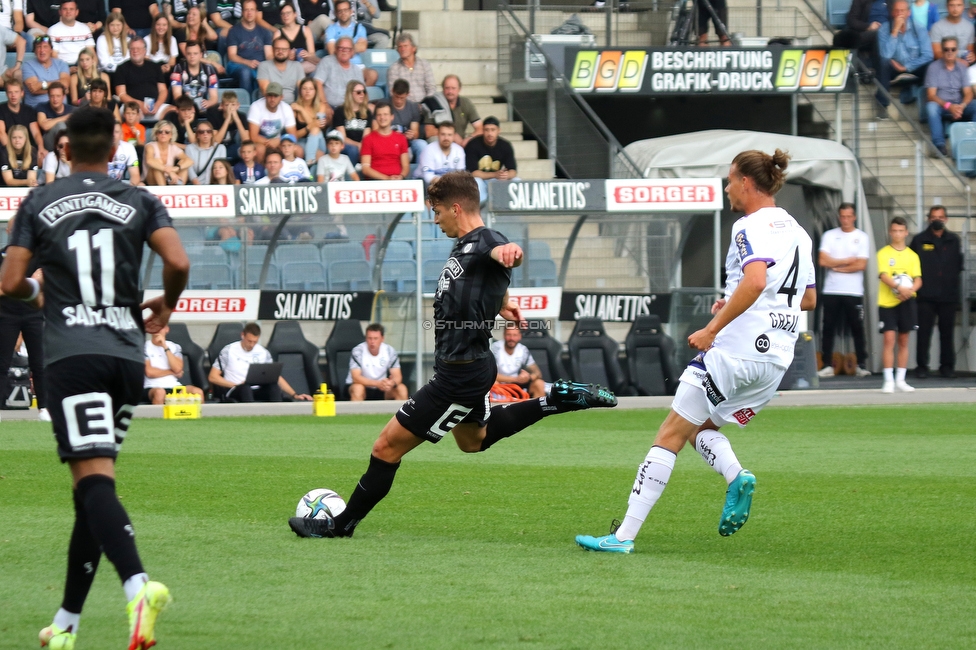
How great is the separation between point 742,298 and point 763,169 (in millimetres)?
771

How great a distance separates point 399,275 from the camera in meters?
18.2

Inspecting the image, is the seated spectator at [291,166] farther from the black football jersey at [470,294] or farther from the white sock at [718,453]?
the white sock at [718,453]

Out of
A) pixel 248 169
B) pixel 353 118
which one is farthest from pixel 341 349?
pixel 353 118

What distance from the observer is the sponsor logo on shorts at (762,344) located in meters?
6.84

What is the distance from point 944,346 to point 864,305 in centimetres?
134

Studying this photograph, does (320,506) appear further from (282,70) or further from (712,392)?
(282,70)

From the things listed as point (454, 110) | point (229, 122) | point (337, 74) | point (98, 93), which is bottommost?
point (229, 122)

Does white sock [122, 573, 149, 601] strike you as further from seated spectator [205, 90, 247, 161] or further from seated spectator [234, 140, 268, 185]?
seated spectator [205, 90, 247, 161]

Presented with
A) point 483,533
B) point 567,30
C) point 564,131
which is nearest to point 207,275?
point 564,131

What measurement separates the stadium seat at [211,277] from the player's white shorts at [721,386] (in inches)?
459

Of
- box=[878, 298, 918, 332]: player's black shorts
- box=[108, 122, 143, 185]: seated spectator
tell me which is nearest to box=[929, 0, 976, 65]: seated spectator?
box=[878, 298, 918, 332]: player's black shorts

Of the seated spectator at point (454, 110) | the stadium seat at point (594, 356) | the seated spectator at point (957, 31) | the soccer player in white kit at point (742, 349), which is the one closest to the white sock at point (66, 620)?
the soccer player in white kit at point (742, 349)

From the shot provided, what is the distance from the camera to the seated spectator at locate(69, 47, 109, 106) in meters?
19.6

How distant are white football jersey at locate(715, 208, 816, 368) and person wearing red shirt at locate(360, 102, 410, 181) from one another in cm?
1358
